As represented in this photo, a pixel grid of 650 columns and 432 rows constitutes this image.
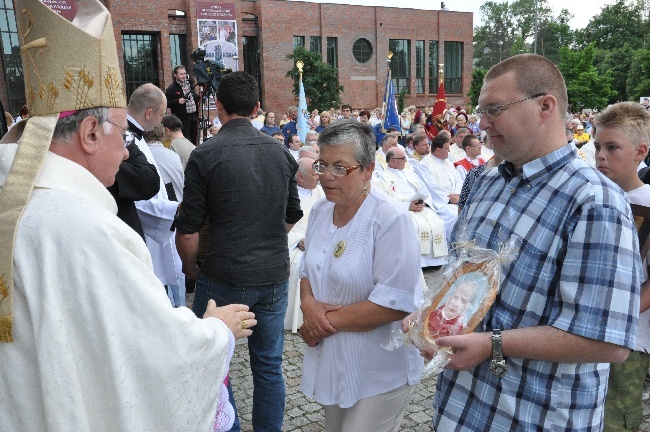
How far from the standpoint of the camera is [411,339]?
6.07 ft

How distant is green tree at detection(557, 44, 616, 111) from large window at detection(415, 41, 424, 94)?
45.1 ft

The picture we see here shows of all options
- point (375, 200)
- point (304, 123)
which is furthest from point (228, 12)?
point (375, 200)

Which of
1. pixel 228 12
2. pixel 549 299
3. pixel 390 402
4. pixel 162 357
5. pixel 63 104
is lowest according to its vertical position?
pixel 390 402

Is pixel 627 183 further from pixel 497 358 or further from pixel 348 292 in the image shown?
pixel 497 358

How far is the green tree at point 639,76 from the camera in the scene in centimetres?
3088

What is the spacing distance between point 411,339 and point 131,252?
92 centimetres

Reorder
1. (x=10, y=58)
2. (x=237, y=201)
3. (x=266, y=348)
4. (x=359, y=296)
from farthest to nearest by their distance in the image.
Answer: (x=10, y=58)
(x=266, y=348)
(x=237, y=201)
(x=359, y=296)

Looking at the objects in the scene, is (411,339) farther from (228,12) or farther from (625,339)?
(228,12)

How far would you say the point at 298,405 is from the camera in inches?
161

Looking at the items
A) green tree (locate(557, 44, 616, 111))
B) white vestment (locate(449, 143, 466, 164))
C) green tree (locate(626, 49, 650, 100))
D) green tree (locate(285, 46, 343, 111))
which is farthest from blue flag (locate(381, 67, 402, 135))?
green tree (locate(626, 49, 650, 100))

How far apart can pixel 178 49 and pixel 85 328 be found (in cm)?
3334

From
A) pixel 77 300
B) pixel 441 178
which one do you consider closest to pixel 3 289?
pixel 77 300

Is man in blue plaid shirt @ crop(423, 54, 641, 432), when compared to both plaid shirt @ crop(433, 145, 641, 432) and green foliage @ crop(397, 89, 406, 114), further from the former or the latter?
green foliage @ crop(397, 89, 406, 114)

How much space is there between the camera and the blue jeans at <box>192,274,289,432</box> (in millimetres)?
3299
